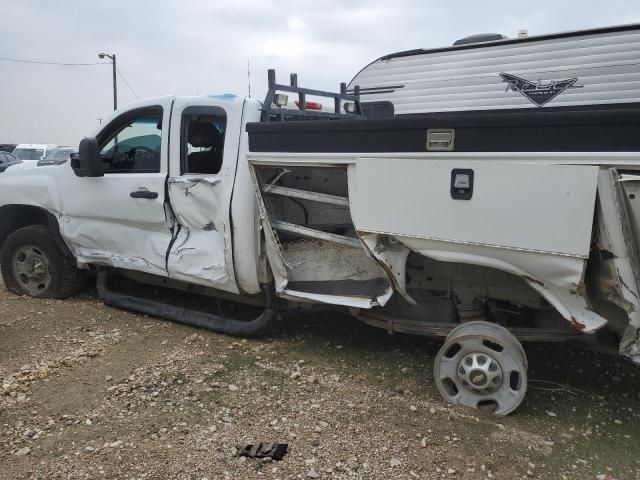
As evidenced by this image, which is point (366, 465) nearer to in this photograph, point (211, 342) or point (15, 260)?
point (211, 342)

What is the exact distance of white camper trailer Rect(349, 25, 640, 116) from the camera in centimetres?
543

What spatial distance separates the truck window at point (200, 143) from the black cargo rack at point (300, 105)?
470mm

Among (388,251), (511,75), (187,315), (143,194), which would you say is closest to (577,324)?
(388,251)

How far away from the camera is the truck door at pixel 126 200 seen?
4656 millimetres

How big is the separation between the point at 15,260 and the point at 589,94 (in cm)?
589

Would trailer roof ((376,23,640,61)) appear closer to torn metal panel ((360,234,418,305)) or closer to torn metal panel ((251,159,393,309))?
torn metal panel ((251,159,393,309))

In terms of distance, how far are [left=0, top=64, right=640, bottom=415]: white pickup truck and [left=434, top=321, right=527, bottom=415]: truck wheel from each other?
0.04 ft

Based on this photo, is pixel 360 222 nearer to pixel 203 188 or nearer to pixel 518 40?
pixel 203 188

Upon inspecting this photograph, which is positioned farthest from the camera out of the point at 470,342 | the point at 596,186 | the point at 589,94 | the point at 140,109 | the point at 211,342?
the point at 589,94

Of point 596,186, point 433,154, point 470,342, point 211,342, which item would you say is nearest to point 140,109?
point 211,342

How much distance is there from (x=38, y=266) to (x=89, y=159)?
1416 mm

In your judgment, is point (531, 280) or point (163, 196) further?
point (163, 196)

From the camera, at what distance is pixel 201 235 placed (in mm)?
4477

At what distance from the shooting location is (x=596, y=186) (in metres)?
2.75
